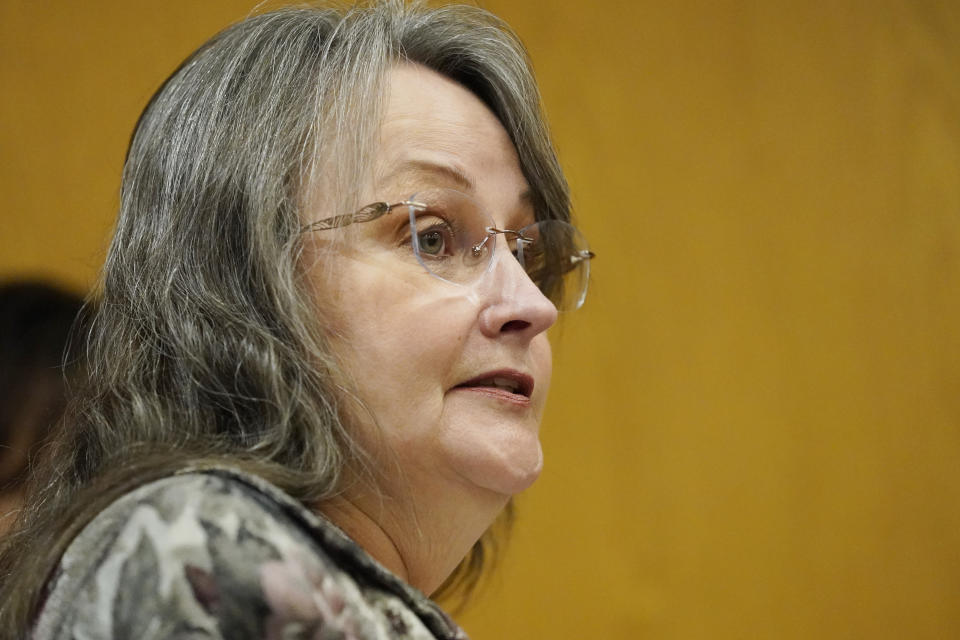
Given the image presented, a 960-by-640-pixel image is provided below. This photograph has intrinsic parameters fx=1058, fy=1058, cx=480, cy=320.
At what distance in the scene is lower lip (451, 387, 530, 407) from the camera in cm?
92

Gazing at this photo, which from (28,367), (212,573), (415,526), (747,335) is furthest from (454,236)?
(747,335)

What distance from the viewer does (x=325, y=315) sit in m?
0.89

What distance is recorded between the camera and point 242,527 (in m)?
0.65

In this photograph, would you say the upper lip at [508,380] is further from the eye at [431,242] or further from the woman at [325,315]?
the eye at [431,242]

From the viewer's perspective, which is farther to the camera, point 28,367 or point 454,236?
point 28,367

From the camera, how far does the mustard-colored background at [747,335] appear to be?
72.3 inches

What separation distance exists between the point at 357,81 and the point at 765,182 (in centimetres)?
121

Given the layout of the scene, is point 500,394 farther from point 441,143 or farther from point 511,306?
point 441,143

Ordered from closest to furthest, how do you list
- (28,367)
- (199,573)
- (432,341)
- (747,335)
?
(199,573), (432,341), (28,367), (747,335)

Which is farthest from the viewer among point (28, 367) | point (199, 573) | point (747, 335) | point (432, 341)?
point (747, 335)

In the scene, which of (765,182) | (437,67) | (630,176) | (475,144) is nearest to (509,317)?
(475,144)

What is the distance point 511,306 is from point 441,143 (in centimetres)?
17

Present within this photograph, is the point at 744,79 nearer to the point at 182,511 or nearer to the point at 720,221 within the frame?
the point at 720,221

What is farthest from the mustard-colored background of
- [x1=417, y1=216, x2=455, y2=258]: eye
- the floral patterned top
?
the floral patterned top
